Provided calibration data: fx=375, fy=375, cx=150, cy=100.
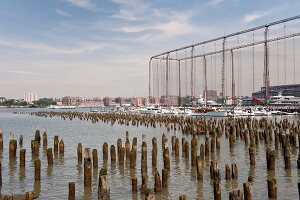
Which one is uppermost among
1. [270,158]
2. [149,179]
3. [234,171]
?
[270,158]

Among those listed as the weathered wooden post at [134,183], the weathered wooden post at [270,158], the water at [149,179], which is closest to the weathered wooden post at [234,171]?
the water at [149,179]

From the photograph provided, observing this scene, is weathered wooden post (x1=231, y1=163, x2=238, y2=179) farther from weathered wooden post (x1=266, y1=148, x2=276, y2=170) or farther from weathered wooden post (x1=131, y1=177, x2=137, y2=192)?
weathered wooden post (x1=131, y1=177, x2=137, y2=192)

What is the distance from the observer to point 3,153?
108 feet

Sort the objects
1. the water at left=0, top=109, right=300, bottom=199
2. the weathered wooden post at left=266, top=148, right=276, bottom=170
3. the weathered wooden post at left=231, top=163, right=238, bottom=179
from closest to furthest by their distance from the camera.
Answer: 1. the water at left=0, top=109, right=300, bottom=199
2. the weathered wooden post at left=231, top=163, right=238, bottom=179
3. the weathered wooden post at left=266, top=148, right=276, bottom=170

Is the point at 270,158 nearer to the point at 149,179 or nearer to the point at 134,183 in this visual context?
the point at 149,179

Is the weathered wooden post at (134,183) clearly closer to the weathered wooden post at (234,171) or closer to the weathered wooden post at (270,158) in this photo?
the weathered wooden post at (234,171)

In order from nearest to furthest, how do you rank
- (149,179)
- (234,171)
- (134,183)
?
(134,183), (234,171), (149,179)

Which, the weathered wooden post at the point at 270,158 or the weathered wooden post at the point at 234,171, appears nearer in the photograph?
the weathered wooden post at the point at 234,171

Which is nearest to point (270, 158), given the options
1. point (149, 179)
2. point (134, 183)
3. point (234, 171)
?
point (234, 171)

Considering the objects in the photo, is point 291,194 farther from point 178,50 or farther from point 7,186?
point 178,50

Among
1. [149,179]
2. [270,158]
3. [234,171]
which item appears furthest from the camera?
[270,158]

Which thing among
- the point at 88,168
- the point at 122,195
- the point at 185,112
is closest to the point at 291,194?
the point at 122,195

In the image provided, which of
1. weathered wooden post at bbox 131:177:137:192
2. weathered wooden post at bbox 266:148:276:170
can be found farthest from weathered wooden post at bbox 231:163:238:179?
weathered wooden post at bbox 131:177:137:192

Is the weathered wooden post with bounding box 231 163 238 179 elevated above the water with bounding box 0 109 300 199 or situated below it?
above
